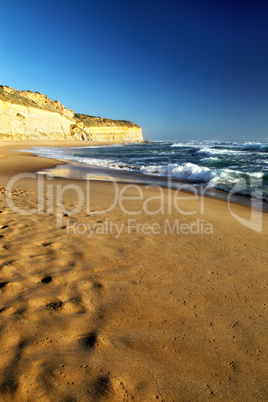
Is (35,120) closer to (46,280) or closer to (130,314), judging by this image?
(46,280)

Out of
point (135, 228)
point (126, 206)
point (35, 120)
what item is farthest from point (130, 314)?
point (35, 120)

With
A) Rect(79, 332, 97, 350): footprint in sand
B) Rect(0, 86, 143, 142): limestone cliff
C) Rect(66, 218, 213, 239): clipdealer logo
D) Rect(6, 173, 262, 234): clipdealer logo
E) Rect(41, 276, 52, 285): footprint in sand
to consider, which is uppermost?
Rect(0, 86, 143, 142): limestone cliff

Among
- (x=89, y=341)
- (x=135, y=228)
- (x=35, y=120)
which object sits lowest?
(x=89, y=341)

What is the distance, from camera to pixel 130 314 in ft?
6.24

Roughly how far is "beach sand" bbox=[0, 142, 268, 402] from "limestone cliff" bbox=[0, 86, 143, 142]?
44.9 m

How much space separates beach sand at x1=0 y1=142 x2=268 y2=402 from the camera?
1374 millimetres

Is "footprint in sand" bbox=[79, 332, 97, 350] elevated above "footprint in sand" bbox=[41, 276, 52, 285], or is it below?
below

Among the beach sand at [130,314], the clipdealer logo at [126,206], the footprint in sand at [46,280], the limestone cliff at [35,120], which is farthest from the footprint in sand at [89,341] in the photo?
the limestone cliff at [35,120]

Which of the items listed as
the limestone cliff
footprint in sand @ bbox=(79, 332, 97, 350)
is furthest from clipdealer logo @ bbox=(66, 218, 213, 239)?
the limestone cliff

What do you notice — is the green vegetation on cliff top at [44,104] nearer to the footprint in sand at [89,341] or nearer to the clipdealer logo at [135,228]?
the clipdealer logo at [135,228]

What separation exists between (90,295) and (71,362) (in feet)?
2.21

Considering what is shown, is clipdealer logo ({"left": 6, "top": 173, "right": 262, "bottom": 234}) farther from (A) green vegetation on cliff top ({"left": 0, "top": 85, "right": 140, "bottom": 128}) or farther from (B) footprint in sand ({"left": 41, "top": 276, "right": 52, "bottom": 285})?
(A) green vegetation on cliff top ({"left": 0, "top": 85, "right": 140, "bottom": 128})

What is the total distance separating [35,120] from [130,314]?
55.1 metres

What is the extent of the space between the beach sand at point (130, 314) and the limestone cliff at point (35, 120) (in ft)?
147
